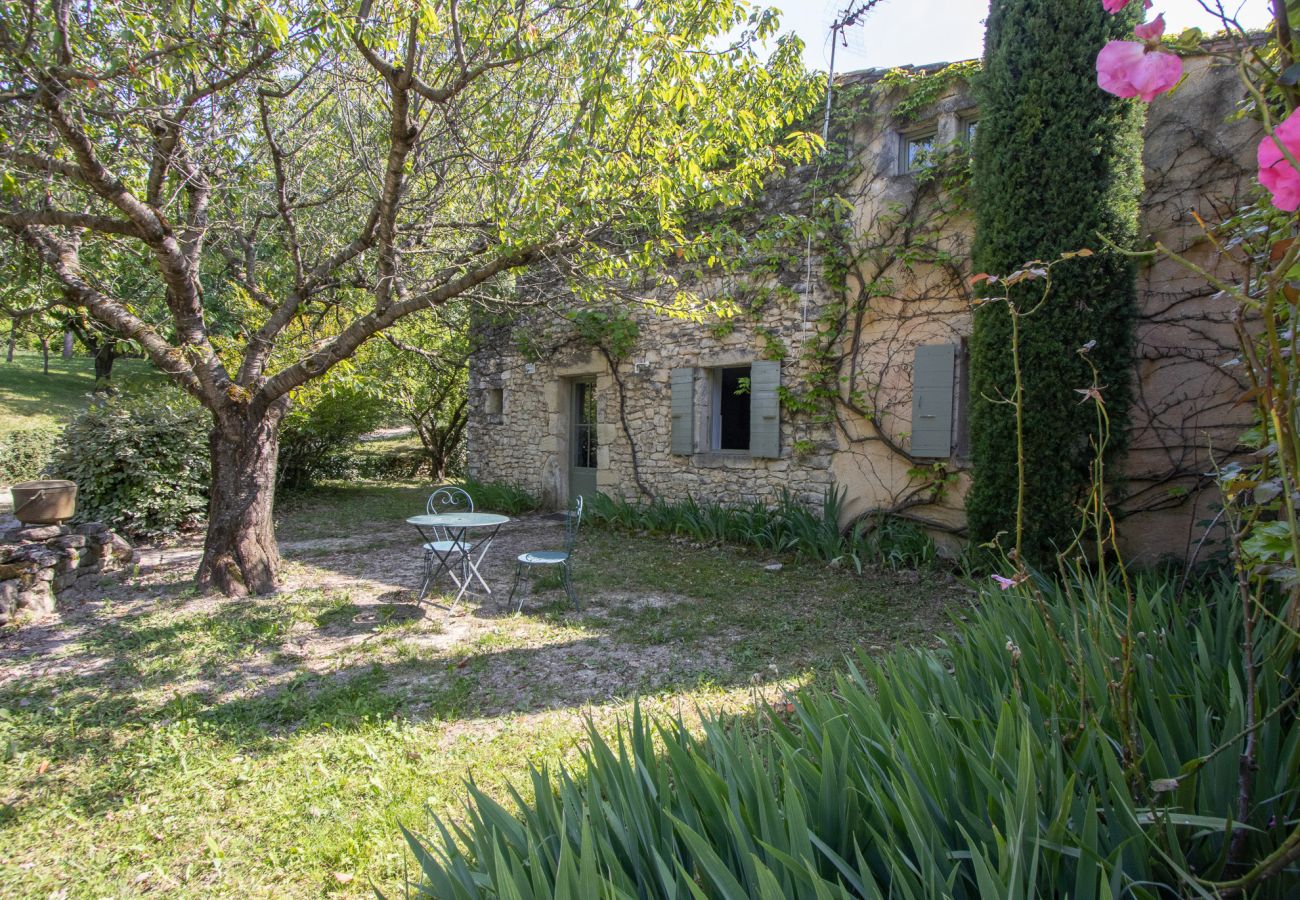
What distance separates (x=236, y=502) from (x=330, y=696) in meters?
2.74

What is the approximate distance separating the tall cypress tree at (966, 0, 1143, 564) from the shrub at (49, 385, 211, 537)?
8682mm

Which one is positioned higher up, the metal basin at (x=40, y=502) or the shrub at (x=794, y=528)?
the metal basin at (x=40, y=502)

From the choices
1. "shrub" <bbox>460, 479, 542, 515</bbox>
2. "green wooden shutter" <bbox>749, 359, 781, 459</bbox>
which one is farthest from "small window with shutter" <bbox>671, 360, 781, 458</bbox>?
"shrub" <bbox>460, 479, 542, 515</bbox>

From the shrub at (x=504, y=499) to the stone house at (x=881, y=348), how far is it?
92 centimetres

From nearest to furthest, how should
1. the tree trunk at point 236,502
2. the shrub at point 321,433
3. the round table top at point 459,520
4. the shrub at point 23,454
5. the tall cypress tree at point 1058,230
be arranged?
the tall cypress tree at point 1058,230
the round table top at point 459,520
the tree trunk at point 236,502
the shrub at point 321,433
the shrub at point 23,454

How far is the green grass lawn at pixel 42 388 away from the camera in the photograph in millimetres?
15453

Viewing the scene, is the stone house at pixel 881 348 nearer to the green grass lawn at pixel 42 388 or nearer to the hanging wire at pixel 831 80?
the hanging wire at pixel 831 80

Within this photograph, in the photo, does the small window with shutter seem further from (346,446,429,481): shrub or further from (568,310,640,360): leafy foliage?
(346,446,429,481): shrub

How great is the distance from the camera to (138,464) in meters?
7.60

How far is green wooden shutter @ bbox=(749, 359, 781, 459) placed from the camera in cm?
725

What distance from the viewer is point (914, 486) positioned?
638 centimetres

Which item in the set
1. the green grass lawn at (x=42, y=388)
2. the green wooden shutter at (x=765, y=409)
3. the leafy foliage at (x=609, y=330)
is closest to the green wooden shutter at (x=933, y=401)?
the green wooden shutter at (x=765, y=409)

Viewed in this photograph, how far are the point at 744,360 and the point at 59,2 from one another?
605cm

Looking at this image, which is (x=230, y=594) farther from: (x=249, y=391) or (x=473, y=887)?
(x=473, y=887)
